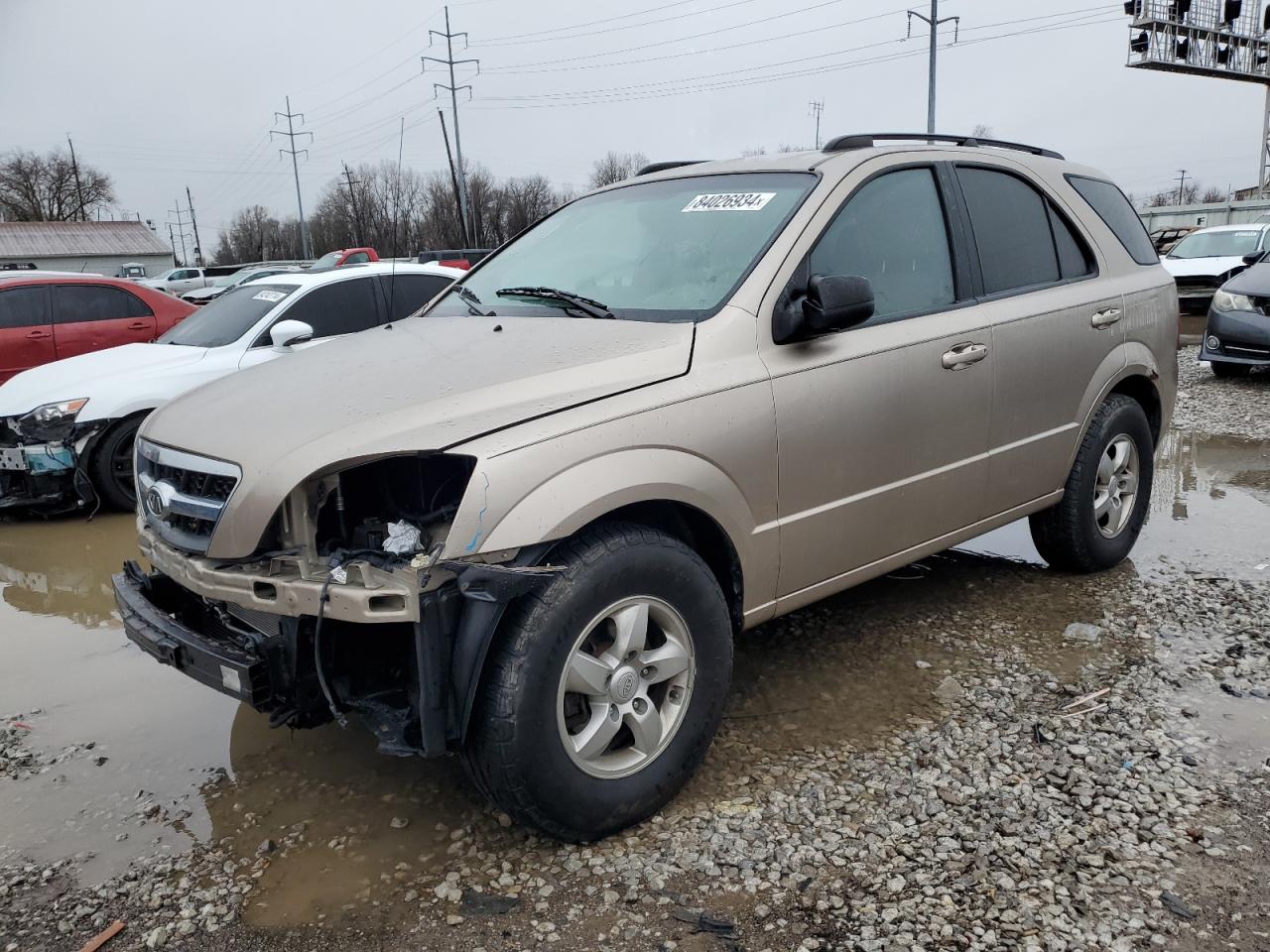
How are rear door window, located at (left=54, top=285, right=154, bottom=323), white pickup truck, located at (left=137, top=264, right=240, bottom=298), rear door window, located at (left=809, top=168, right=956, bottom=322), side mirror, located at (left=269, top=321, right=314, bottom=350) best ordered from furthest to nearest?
1. white pickup truck, located at (left=137, top=264, right=240, bottom=298)
2. rear door window, located at (left=54, top=285, right=154, bottom=323)
3. side mirror, located at (left=269, top=321, right=314, bottom=350)
4. rear door window, located at (left=809, top=168, right=956, bottom=322)

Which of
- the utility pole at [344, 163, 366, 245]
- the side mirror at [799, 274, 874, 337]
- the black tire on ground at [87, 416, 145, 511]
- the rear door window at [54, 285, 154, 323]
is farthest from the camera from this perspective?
the utility pole at [344, 163, 366, 245]

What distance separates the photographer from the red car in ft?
29.4

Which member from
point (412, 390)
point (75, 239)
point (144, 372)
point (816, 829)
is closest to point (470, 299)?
point (412, 390)

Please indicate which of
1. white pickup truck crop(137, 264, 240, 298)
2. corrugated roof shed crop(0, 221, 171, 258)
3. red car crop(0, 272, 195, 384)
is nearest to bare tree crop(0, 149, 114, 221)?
corrugated roof shed crop(0, 221, 171, 258)

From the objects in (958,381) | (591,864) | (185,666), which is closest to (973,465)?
(958,381)

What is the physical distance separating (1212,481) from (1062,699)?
406cm

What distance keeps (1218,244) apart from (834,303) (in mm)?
15825

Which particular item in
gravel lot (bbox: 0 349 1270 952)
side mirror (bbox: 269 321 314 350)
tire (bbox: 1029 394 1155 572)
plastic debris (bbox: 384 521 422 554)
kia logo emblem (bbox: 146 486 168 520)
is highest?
side mirror (bbox: 269 321 314 350)

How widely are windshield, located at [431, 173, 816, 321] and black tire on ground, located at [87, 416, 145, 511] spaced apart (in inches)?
147

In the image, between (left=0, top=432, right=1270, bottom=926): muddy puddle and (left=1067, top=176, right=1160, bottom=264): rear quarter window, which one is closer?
(left=0, top=432, right=1270, bottom=926): muddy puddle

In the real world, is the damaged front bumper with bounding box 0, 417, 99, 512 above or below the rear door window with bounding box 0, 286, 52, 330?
below

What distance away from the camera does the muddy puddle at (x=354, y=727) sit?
9.39 feet

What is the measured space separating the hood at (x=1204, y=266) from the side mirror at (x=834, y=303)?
1397 cm

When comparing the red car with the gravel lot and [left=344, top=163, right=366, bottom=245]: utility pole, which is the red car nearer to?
the gravel lot
